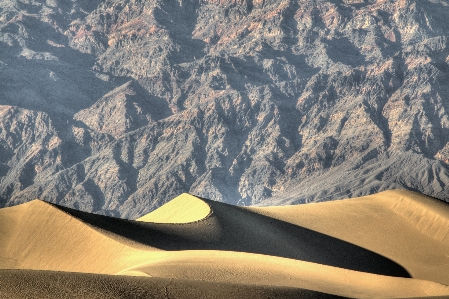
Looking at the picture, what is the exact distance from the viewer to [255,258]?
50188 mm

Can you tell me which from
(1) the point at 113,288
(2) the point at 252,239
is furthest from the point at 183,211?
(1) the point at 113,288

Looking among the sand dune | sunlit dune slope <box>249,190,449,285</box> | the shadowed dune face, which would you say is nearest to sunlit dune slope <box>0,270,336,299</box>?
the sand dune

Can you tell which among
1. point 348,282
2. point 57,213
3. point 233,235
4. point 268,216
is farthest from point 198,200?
point 348,282

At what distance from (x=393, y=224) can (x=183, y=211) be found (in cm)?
1781

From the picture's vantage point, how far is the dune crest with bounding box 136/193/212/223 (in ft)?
259

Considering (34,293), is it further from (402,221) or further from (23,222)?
(402,221)

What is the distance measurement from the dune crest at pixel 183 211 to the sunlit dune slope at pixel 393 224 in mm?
5210

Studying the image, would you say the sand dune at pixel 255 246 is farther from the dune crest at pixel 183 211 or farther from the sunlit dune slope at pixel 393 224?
the dune crest at pixel 183 211

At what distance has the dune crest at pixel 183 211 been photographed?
79062 mm

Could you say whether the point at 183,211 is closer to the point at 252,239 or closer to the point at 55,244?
the point at 252,239

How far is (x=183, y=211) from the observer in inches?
3314

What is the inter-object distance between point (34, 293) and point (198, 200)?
5462 cm

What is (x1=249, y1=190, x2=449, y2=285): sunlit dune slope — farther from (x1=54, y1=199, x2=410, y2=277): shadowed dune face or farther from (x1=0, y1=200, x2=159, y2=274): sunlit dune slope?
(x1=0, y1=200, x2=159, y2=274): sunlit dune slope

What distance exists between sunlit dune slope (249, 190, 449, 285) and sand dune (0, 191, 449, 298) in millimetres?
88
